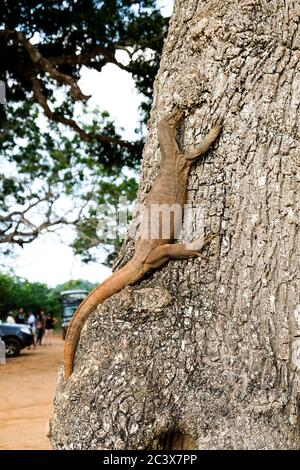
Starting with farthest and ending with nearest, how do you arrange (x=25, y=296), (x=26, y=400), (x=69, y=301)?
(x=25, y=296) < (x=69, y=301) < (x=26, y=400)

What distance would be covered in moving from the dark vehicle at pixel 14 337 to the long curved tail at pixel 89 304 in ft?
43.0

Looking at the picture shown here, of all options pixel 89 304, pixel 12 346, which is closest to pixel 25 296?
pixel 12 346

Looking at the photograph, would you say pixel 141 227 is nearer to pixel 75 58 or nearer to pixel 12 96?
pixel 75 58

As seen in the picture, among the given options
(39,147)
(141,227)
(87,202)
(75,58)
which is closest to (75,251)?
(87,202)

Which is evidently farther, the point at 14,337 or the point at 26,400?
the point at 14,337

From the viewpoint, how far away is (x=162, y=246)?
324 cm

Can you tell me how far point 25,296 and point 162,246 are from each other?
90.4ft

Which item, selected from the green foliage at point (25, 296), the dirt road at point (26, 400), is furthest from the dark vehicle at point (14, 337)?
the green foliage at point (25, 296)

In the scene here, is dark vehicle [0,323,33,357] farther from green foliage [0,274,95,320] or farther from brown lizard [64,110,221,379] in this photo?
brown lizard [64,110,221,379]

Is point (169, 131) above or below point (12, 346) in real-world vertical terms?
above

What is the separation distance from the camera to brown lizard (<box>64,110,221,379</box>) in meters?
3.13

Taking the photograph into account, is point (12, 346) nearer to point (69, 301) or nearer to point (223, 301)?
point (69, 301)

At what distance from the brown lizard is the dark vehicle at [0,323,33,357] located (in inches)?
517

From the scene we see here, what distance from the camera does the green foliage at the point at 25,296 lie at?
95.5 feet
